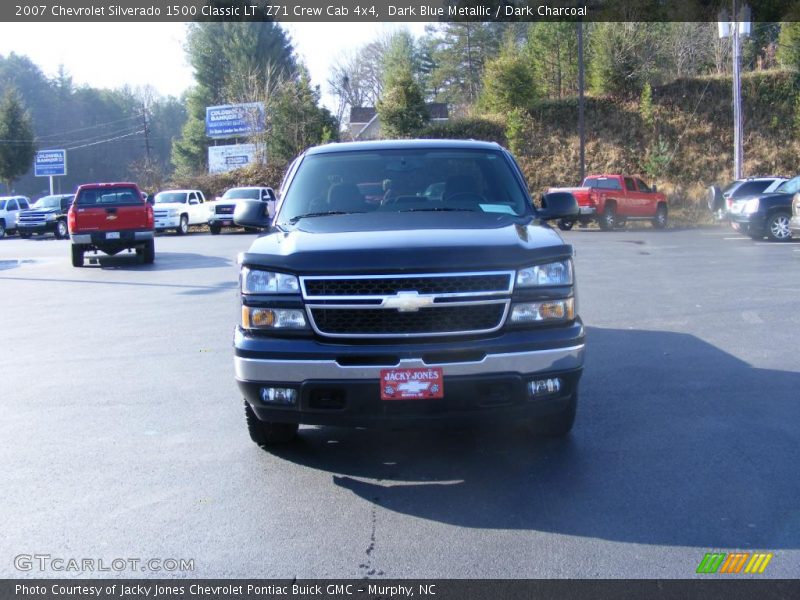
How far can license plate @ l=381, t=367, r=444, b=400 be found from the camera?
439 cm

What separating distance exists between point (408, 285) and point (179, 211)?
3130 centimetres

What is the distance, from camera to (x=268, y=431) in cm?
529

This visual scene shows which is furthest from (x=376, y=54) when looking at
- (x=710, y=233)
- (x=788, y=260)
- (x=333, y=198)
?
(x=333, y=198)

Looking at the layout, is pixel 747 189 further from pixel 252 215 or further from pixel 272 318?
pixel 272 318

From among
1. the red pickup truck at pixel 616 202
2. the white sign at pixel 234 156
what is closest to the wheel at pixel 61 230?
the white sign at pixel 234 156

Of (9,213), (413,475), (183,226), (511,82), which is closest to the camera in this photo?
(413,475)

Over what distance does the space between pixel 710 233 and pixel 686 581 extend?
82.0 ft

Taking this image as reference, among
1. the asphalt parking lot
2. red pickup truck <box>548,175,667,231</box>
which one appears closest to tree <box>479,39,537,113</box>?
red pickup truck <box>548,175,667,231</box>

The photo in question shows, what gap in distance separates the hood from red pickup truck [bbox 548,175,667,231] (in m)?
23.7

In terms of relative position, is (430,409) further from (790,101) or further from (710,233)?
(790,101)

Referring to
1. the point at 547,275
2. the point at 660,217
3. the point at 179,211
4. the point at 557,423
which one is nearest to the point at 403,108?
the point at 179,211

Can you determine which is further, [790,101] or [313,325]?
[790,101]

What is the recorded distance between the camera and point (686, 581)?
3535 millimetres

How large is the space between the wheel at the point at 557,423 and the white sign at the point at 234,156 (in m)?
43.5
